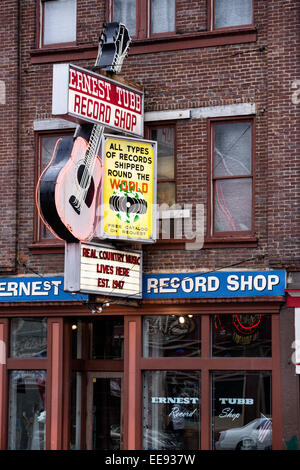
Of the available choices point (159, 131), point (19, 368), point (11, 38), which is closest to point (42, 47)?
point (11, 38)

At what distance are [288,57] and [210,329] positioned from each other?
197 inches

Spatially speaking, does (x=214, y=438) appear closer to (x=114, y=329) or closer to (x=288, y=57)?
(x=114, y=329)

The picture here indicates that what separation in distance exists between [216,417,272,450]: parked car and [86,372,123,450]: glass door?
2493 mm

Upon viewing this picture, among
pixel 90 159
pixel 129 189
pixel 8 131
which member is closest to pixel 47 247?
pixel 129 189

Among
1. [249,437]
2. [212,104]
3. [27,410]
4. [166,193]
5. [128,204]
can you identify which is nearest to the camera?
[249,437]

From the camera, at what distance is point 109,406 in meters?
18.3

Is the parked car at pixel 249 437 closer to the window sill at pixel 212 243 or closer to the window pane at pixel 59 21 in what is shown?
the window sill at pixel 212 243

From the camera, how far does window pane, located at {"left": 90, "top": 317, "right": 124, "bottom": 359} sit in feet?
59.3

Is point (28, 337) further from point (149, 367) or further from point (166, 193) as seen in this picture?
point (166, 193)

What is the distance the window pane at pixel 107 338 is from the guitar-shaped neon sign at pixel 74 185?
9.09ft

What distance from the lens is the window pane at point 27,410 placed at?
17875mm

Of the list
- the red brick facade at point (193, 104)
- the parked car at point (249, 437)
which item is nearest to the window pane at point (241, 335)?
the red brick facade at point (193, 104)

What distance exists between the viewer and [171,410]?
55.5ft

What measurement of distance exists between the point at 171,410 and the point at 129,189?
403 cm
